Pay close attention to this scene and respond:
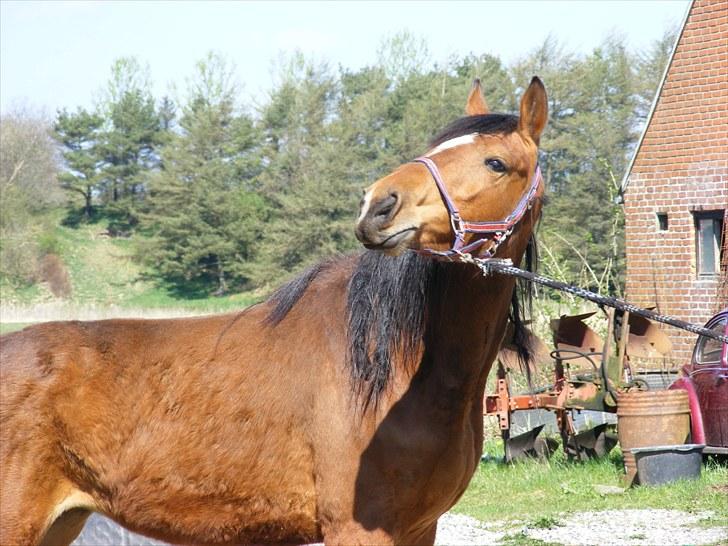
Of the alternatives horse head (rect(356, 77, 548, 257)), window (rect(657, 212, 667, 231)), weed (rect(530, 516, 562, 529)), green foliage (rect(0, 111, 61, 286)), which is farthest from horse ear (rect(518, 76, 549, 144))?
green foliage (rect(0, 111, 61, 286))

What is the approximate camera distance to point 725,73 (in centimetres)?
1550

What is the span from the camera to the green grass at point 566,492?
8.65 meters

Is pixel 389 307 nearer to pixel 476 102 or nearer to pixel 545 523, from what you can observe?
pixel 476 102

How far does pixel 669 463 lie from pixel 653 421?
1.69 ft

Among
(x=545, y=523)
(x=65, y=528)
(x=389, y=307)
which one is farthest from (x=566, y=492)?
(x=65, y=528)

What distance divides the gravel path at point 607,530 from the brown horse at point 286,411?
3.90m

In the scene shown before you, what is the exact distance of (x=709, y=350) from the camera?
9.88 metres

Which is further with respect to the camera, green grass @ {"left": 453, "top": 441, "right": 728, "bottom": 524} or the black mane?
Answer: green grass @ {"left": 453, "top": 441, "right": 728, "bottom": 524}

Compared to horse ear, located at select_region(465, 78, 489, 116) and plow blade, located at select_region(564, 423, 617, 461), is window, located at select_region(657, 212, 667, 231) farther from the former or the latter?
horse ear, located at select_region(465, 78, 489, 116)

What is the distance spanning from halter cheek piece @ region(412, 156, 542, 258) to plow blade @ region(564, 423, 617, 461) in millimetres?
7672

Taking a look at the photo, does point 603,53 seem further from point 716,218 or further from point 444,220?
point 444,220

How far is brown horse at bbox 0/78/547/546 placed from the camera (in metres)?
3.80

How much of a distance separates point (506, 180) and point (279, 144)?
55.5m

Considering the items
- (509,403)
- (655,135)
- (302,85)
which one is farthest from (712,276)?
(302,85)
